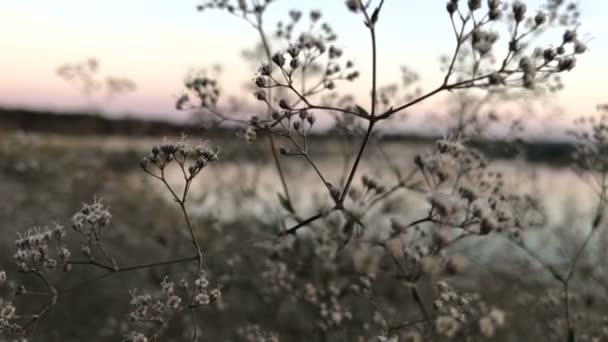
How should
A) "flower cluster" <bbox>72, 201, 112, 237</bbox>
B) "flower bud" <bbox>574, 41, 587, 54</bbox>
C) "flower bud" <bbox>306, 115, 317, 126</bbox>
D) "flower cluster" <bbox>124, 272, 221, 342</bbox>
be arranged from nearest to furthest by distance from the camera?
"flower cluster" <bbox>124, 272, 221, 342</bbox> → "flower bud" <bbox>574, 41, 587, 54</bbox> → "flower cluster" <bbox>72, 201, 112, 237</bbox> → "flower bud" <bbox>306, 115, 317, 126</bbox>

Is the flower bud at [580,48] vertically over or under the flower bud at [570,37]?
under

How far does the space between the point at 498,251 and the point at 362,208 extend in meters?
8.06

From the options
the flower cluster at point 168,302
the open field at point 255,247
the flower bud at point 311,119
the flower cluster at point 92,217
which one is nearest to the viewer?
the flower cluster at point 168,302

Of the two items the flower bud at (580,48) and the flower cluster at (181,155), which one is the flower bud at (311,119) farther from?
the flower bud at (580,48)

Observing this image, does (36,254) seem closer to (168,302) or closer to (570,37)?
(168,302)

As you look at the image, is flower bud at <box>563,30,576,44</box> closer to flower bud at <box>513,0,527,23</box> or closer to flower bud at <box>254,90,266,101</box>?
flower bud at <box>513,0,527,23</box>

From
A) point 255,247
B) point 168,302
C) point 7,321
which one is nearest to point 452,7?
point 168,302

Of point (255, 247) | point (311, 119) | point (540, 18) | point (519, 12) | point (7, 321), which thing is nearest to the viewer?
point (7, 321)

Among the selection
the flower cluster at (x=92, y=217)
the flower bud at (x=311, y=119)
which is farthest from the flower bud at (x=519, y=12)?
the flower cluster at (x=92, y=217)

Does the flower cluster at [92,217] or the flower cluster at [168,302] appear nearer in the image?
the flower cluster at [168,302]

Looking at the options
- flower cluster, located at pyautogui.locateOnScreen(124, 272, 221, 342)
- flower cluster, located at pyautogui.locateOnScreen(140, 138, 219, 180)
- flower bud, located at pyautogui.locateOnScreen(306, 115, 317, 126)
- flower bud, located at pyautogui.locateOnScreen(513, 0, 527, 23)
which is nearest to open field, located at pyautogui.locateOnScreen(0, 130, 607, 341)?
flower cluster, located at pyautogui.locateOnScreen(124, 272, 221, 342)

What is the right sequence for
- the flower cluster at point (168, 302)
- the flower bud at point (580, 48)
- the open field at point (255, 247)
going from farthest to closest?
the open field at point (255, 247) → the flower bud at point (580, 48) → the flower cluster at point (168, 302)

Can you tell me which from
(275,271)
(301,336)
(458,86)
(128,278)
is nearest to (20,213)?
(128,278)

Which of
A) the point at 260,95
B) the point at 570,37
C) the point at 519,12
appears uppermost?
the point at 519,12
